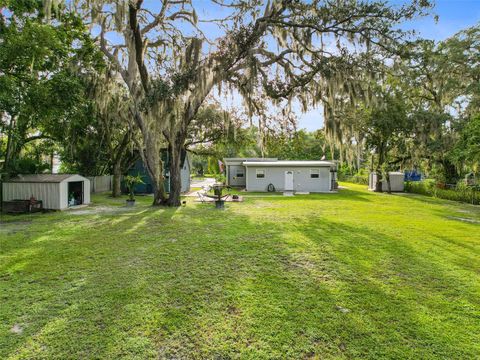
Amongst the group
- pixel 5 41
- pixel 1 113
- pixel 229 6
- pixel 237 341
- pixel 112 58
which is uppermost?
pixel 229 6

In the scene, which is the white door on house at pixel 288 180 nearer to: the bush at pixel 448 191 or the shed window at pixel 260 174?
the shed window at pixel 260 174

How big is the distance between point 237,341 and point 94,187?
21.0m

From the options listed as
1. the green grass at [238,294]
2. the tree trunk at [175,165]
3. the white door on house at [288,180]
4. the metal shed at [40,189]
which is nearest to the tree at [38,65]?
the metal shed at [40,189]

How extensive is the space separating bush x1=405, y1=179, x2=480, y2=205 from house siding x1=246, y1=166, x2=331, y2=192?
6.53 m

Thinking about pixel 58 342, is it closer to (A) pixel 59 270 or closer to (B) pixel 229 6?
(A) pixel 59 270

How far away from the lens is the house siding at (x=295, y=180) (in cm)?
2258

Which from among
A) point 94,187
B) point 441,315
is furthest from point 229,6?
point 94,187

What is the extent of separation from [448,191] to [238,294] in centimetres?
1928

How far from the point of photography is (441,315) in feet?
11.3

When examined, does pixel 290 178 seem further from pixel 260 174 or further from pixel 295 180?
pixel 260 174

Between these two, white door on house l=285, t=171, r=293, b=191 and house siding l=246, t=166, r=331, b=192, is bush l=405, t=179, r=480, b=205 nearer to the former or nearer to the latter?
house siding l=246, t=166, r=331, b=192

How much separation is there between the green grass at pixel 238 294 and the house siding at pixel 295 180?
14.8 metres

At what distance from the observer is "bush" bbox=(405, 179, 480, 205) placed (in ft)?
51.6

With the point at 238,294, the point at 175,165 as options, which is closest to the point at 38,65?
the point at 175,165
